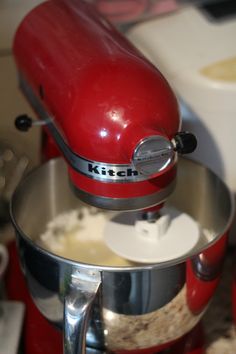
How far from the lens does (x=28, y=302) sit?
0.73 metres

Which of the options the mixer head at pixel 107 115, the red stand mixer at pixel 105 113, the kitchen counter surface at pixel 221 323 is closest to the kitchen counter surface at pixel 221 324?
the kitchen counter surface at pixel 221 323

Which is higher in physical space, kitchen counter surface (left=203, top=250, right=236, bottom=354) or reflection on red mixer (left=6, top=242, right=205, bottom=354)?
reflection on red mixer (left=6, top=242, right=205, bottom=354)

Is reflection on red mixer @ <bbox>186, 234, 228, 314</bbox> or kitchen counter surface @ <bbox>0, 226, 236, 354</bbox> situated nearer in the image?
reflection on red mixer @ <bbox>186, 234, 228, 314</bbox>

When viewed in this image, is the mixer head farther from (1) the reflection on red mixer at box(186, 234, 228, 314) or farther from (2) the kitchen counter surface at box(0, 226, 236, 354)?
(2) the kitchen counter surface at box(0, 226, 236, 354)

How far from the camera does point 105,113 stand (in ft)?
1.65

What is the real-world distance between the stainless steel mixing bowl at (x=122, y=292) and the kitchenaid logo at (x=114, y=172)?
3.0 inches

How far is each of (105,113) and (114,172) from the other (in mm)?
49

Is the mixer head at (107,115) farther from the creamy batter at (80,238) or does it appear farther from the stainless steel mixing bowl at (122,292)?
the creamy batter at (80,238)

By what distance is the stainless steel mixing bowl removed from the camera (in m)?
0.54

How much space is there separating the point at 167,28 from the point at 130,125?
303 mm

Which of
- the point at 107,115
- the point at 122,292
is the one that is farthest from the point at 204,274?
the point at 107,115

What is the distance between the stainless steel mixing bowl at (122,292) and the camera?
539 millimetres

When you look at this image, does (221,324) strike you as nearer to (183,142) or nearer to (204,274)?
(204,274)

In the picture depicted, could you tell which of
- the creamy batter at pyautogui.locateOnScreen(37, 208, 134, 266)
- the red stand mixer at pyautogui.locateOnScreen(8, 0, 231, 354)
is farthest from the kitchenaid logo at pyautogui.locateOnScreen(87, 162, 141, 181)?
the creamy batter at pyautogui.locateOnScreen(37, 208, 134, 266)
